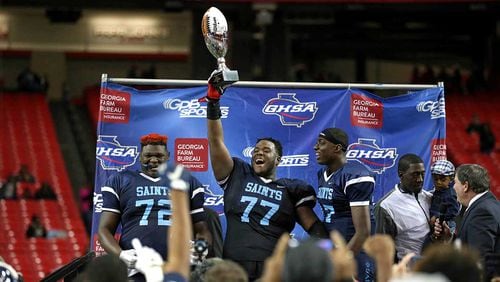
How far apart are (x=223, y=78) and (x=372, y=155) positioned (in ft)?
7.38

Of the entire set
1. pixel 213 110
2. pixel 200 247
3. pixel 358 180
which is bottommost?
pixel 200 247

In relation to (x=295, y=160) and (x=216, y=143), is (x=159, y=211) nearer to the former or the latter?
(x=216, y=143)

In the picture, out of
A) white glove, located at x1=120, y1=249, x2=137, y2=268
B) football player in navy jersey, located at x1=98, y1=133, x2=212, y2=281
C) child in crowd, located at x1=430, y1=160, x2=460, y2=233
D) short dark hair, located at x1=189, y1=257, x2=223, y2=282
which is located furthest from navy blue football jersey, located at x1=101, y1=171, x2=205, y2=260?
short dark hair, located at x1=189, y1=257, x2=223, y2=282

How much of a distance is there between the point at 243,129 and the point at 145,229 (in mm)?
1826

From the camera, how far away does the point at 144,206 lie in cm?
938

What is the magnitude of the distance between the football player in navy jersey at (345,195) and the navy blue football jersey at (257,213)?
0.18 m

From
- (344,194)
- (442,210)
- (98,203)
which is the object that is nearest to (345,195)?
(344,194)

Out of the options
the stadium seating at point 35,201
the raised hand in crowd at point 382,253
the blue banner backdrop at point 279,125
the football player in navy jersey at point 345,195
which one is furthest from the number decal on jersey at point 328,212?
the stadium seating at point 35,201

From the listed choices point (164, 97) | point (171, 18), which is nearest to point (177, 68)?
point (171, 18)

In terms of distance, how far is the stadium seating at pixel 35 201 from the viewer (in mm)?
20484

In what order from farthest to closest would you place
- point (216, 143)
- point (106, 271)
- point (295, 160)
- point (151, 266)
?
point (295, 160)
point (216, 143)
point (151, 266)
point (106, 271)

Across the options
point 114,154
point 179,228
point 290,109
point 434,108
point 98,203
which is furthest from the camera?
point 434,108

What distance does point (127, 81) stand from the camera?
10.6 meters

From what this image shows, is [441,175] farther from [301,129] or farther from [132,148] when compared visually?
[132,148]
